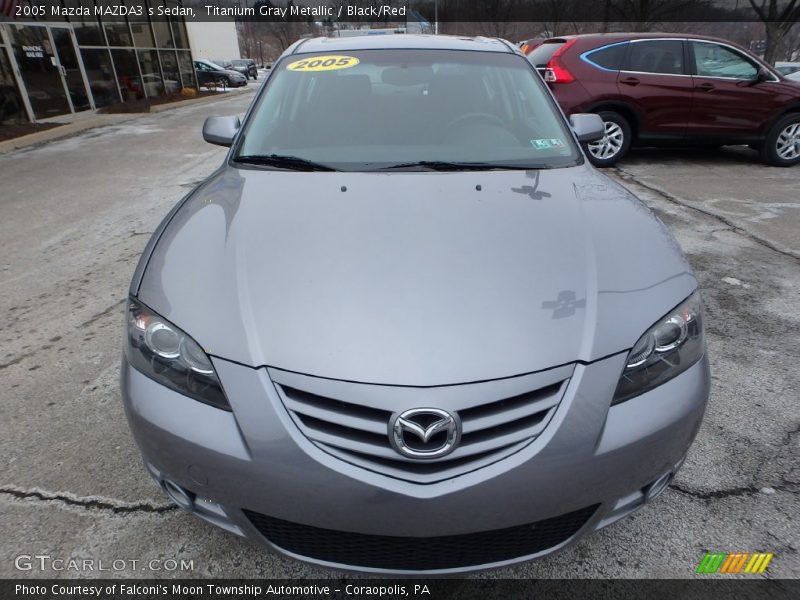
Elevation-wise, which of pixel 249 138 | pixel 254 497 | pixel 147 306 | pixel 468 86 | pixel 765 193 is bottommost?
pixel 765 193

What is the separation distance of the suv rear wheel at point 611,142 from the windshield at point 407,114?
4.82 metres

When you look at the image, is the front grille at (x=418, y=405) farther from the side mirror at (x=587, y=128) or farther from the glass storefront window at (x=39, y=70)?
the glass storefront window at (x=39, y=70)

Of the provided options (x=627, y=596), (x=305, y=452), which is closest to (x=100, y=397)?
(x=305, y=452)

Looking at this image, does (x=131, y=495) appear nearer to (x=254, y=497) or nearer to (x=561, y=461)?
(x=254, y=497)

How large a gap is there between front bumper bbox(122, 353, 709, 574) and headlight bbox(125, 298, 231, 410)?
0.10ft

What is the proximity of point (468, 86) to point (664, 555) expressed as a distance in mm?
2270

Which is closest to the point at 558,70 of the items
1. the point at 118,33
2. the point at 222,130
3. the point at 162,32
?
the point at 222,130

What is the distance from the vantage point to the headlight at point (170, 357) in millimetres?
1392

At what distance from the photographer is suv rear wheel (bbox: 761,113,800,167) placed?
23.3 feet

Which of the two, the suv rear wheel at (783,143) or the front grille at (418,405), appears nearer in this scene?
the front grille at (418,405)

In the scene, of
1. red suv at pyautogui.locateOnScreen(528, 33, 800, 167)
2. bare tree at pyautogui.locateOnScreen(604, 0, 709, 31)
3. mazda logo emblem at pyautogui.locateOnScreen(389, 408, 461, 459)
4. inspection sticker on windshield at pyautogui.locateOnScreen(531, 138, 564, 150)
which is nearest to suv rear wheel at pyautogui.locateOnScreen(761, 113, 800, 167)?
red suv at pyautogui.locateOnScreen(528, 33, 800, 167)

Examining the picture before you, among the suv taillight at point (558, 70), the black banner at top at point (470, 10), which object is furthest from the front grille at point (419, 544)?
the black banner at top at point (470, 10)

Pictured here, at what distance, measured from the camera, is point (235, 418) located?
1322 mm

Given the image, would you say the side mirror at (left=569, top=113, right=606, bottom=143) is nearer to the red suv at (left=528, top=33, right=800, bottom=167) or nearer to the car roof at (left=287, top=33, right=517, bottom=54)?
the car roof at (left=287, top=33, right=517, bottom=54)
